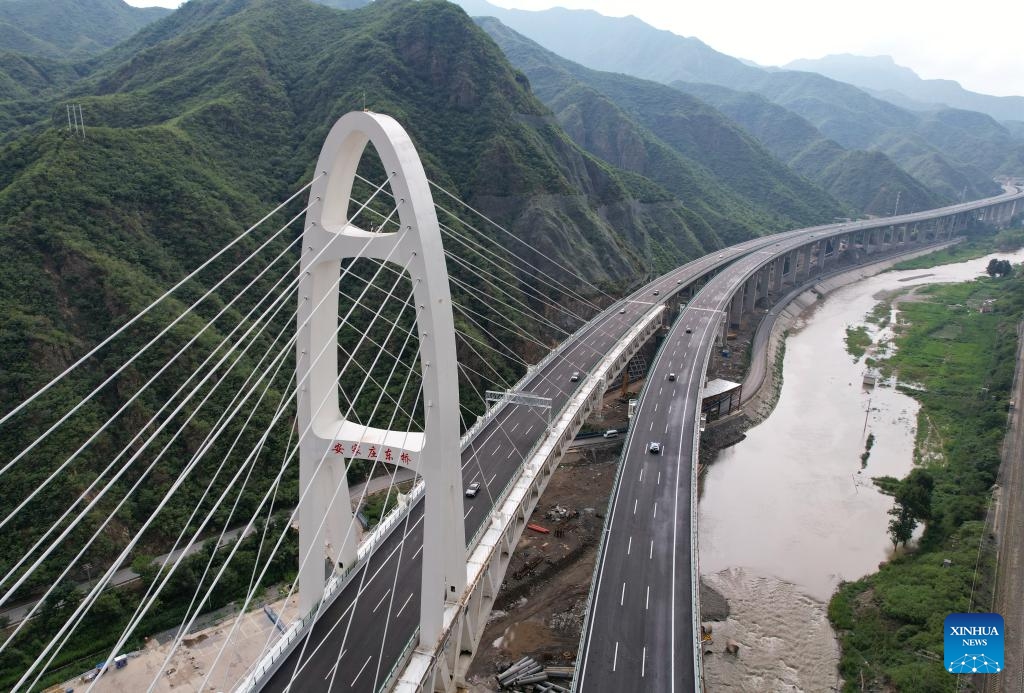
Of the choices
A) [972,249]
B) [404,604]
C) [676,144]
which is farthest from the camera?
[676,144]

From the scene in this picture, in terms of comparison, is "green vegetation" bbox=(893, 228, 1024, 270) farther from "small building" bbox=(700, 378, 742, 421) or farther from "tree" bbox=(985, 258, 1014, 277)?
"small building" bbox=(700, 378, 742, 421)

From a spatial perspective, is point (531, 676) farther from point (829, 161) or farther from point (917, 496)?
point (829, 161)

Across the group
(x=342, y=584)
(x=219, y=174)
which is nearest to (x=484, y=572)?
(x=342, y=584)

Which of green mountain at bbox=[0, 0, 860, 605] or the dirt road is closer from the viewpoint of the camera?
the dirt road

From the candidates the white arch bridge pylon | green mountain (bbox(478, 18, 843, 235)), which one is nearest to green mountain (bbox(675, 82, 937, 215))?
green mountain (bbox(478, 18, 843, 235))

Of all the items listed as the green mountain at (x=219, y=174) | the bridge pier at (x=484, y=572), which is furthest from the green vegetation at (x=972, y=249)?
the bridge pier at (x=484, y=572)

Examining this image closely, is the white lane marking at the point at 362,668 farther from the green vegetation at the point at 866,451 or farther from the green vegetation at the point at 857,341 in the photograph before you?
the green vegetation at the point at 857,341
